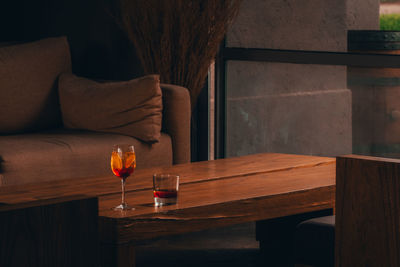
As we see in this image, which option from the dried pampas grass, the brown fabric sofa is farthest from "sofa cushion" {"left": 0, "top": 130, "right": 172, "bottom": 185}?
the dried pampas grass

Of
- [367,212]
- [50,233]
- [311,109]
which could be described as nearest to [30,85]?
[311,109]

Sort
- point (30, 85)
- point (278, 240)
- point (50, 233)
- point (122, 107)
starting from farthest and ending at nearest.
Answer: point (30, 85)
point (122, 107)
point (278, 240)
point (50, 233)

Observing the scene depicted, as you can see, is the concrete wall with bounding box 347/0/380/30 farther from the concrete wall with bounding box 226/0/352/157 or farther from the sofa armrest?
the sofa armrest

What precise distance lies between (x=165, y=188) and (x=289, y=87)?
2290 mm

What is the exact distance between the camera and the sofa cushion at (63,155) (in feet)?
9.98

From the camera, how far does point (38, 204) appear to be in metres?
1.01

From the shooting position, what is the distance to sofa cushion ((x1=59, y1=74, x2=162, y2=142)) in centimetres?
346

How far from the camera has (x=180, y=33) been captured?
3.86 metres

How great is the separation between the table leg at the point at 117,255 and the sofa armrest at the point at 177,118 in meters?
1.80

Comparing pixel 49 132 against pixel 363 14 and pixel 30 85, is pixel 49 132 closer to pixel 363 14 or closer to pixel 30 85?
pixel 30 85

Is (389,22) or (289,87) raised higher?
(389,22)

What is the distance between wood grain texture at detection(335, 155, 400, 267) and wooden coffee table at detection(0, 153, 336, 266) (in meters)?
0.50

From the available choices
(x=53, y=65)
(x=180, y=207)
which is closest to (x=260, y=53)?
(x=53, y=65)

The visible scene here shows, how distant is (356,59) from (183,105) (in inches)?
38.3
